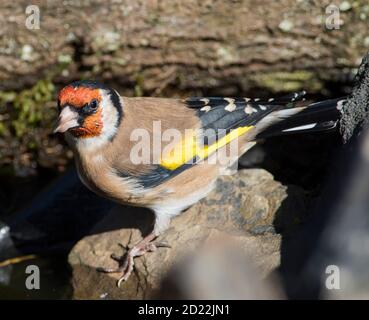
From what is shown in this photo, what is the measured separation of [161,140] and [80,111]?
53 centimetres

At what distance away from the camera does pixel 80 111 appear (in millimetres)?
4547

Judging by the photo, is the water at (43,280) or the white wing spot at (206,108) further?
the water at (43,280)

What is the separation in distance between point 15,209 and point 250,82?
2106 mm

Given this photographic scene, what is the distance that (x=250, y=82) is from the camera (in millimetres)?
6246

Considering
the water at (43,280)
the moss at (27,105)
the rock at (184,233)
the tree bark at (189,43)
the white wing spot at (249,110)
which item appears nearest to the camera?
the rock at (184,233)

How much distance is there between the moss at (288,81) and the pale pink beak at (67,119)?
2.11 m

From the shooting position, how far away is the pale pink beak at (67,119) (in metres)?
4.42

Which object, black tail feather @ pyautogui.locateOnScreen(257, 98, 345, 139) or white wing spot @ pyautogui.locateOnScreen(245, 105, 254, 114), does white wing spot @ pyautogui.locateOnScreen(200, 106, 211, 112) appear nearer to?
white wing spot @ pyautogui.locateOnScreen(245, 105, 254, 114)

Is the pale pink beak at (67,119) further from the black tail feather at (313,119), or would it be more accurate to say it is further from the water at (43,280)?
the black tail feather at (313,119)

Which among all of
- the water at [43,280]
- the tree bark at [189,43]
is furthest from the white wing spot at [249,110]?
the water at [43,280]

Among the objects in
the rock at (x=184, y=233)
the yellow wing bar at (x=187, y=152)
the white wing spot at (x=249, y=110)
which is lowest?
the rock at (x=184, y=233)

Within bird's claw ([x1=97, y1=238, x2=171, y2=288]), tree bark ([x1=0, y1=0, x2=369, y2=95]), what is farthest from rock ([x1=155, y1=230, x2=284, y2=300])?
tree bark ([x1=0, y1=0, x2=369, y2=95])

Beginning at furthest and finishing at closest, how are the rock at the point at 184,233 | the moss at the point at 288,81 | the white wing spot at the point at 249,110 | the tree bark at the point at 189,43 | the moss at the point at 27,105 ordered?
1. the moss at the point at 27,105
2. the moss at the point at 288,81
3. the tree bark at the point at 189,43
4. the white wing spot at the point at 249,110
5. the rock at the point at 184,233

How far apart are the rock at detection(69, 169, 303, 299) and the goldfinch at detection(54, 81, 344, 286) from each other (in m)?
0.09
